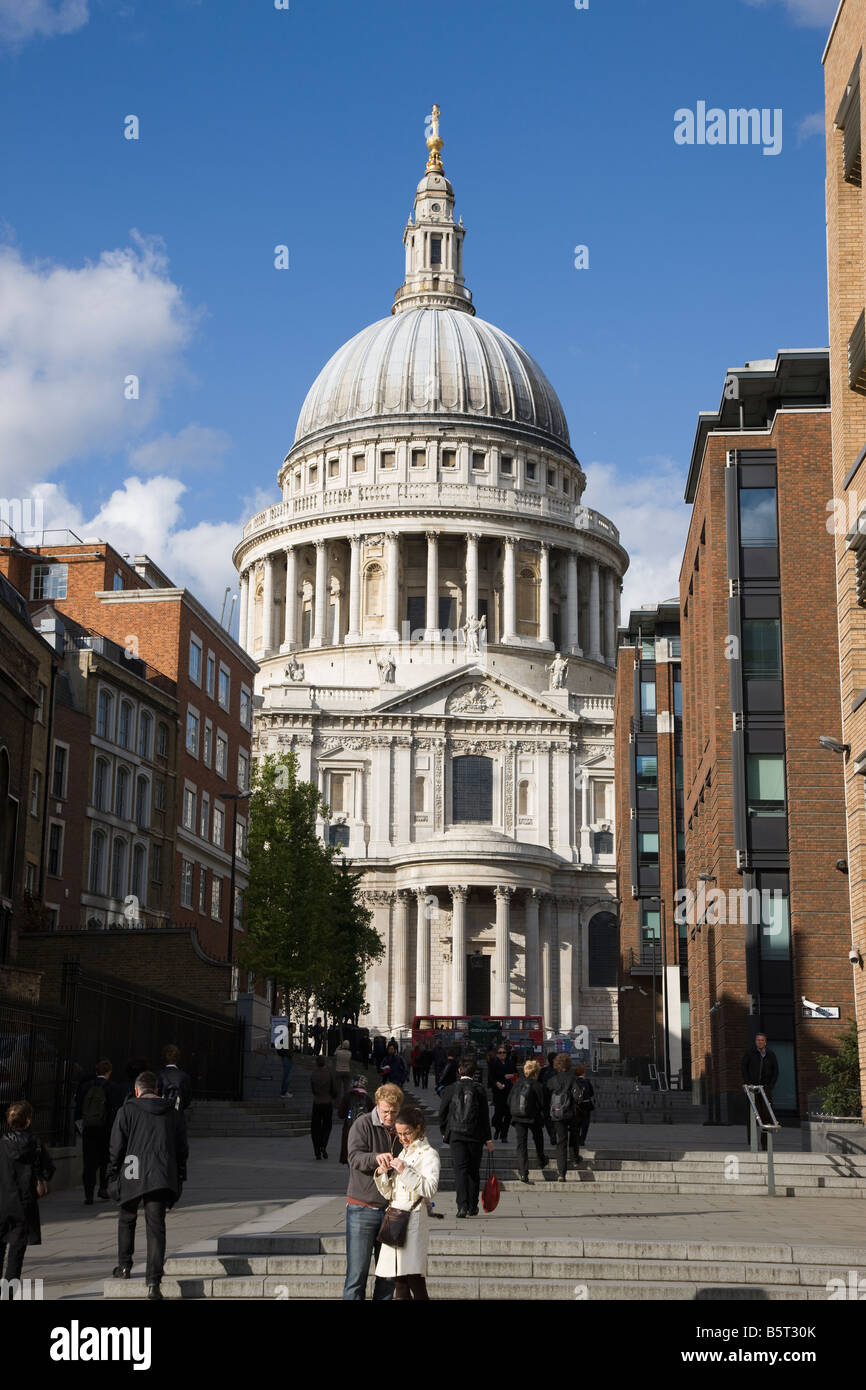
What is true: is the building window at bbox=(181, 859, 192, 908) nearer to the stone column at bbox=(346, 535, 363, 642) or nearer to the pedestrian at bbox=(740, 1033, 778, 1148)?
the pedestrian at bbox=(740, 1033, 778, 1148)

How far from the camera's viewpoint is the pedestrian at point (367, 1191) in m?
13.0

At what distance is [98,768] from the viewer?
56.3 metres

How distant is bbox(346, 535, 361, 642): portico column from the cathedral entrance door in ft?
94.0

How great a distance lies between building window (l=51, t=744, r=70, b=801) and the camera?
53625 millimetres

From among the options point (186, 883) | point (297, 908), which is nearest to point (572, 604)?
point (297, 908)

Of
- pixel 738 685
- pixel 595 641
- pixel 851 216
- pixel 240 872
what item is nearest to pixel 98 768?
pixel 240 872

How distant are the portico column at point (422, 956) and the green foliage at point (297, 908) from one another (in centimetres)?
1389

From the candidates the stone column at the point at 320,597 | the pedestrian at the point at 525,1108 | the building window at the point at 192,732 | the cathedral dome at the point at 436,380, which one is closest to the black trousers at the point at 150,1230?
the pedestrian at the point at 525,1108

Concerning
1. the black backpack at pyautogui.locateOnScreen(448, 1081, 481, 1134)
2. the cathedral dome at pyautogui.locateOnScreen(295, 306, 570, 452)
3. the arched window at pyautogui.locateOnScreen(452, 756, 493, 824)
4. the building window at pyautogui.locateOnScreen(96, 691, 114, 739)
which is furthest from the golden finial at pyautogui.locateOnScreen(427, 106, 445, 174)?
the black backpack at pyautogui.locateOnScreen(448, 1081, 481, 1134)

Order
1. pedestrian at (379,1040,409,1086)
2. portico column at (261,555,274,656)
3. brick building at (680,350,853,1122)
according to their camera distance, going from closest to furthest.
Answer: brick building at (680,350,853,1122) → pedestrian at (379,1040,409,1086) → portico column at (261,555,274,656)

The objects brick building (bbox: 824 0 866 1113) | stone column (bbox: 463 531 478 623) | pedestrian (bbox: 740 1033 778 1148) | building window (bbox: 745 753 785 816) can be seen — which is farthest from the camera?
stone column (bbox: 463 531 478 623)

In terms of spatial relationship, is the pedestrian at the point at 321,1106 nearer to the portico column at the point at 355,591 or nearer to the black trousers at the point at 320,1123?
the black trousers at the point at 320,1123
